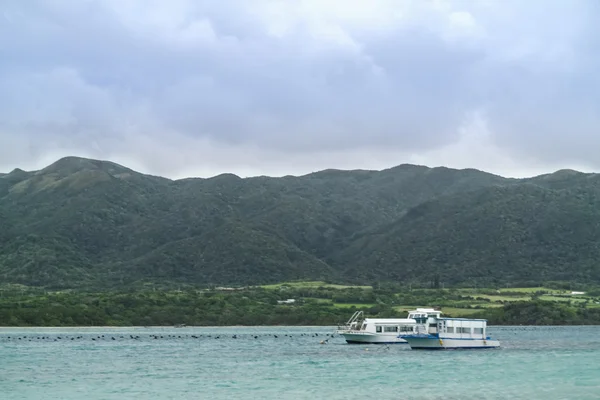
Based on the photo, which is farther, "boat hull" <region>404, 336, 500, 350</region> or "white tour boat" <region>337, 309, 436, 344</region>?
"white tour boat" <region>337, 309, 436, 344</region>

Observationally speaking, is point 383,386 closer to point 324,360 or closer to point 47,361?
point 324,360

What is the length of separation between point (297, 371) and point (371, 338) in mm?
56299

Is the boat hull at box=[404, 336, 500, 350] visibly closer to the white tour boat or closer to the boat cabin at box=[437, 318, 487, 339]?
the boat cabin at box=[437, 318, 487, 339]

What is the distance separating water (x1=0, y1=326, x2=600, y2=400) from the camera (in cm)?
7081

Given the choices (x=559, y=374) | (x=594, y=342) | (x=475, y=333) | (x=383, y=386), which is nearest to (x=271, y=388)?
(x=383, y=386)

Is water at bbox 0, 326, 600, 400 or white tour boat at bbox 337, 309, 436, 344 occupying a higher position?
white tour boat at bbox 337, 309, 436, 344

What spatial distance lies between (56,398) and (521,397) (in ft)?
113

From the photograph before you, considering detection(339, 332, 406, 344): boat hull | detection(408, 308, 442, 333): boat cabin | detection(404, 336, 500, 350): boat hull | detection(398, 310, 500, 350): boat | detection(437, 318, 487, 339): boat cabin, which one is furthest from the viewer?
detection(339, 332, 406, 344): boat hull

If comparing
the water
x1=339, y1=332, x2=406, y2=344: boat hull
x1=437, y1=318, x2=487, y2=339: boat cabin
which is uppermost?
x1=437, y1=318, x2=487, y2=339: boat cabin

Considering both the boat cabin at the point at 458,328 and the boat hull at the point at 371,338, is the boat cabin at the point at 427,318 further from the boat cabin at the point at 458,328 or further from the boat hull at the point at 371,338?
the boat hull at the point at 371,338

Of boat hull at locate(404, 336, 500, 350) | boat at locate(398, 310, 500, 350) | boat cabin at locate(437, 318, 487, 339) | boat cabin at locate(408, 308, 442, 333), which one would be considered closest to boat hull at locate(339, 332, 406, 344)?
boat cabin at locate(408, 308, 442, 333)

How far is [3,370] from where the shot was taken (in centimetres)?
9688

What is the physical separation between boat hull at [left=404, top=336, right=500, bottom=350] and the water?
2888mm

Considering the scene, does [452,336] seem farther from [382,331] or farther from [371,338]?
[371,338]
